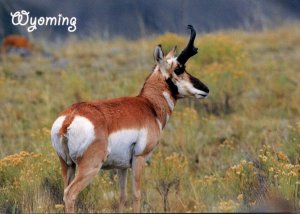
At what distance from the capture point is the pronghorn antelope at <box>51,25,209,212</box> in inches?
299

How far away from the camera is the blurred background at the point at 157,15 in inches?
1037

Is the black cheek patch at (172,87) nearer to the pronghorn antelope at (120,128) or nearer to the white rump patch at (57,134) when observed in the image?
the pronghorn antelope at (120,128)

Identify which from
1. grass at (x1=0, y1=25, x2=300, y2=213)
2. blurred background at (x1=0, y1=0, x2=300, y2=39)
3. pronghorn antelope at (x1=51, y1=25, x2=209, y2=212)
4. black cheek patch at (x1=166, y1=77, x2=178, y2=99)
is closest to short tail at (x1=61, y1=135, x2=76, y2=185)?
pronghorn antelope at (x1=51, y1=25, x2=209, y2=212)

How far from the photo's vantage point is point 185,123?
1412cm

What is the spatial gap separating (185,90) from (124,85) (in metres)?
8.12

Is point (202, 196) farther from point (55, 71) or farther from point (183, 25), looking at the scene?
point (183, 25)

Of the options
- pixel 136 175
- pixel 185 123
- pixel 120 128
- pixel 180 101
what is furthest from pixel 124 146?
pixel 180 101

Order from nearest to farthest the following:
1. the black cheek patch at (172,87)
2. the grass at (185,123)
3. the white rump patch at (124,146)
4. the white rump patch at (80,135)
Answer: the white rump patch at (80,135), the white rump patch at (124,146), the black cheek patch at (172,87), the grass at (185,123)

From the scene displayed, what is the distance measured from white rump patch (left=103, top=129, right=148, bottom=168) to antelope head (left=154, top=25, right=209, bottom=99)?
3.13 feet

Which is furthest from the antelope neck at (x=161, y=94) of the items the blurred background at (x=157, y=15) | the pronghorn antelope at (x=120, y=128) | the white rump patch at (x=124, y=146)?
the blurred background at (x=157, y=15)

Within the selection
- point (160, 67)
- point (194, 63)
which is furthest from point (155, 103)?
point (194, 63)

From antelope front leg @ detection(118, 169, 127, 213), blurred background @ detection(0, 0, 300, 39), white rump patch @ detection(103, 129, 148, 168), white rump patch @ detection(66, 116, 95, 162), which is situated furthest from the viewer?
blurred background @ detection(0, 0, 300, 39)

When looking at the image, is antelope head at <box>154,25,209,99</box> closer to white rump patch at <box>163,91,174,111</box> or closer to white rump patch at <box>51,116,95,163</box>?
white rump patch at <box>163,91,174,111</box>

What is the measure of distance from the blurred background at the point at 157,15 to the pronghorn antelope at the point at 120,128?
51.9ft
